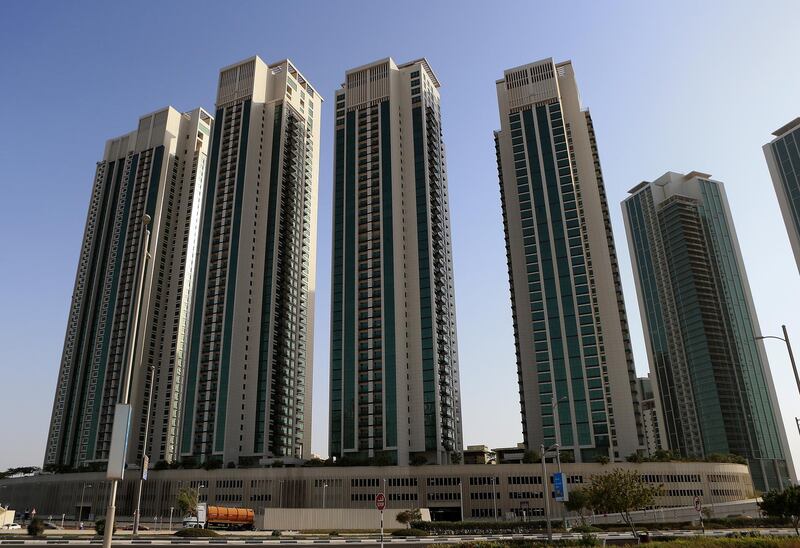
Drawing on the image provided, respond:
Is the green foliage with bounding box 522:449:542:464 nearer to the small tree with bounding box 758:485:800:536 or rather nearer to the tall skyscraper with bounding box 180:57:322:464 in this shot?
the tall skyscraper with bounding box 180:57:322:464

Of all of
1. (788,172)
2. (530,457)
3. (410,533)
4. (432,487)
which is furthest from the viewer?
(788,172)

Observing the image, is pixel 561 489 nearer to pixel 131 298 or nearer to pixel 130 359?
pixel 130 359

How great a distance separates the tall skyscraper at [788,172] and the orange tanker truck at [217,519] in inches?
6034

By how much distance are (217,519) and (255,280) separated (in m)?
78.6

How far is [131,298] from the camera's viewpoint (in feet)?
567

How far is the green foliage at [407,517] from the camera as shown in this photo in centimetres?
8262

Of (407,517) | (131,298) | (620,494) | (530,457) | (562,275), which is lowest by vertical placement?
(407,517)

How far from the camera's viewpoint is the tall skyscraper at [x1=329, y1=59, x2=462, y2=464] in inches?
5295

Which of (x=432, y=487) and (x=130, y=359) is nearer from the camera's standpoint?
(x=130, y=359)

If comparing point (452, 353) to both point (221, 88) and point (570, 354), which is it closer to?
point (570, 354)

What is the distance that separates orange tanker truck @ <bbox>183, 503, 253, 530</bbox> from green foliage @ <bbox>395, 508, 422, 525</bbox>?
87.0ft

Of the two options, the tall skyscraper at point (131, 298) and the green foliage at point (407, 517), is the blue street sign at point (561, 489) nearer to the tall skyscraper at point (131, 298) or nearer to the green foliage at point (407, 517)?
the green foliage at point (407, 517)

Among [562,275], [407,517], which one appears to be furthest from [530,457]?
[407,517]

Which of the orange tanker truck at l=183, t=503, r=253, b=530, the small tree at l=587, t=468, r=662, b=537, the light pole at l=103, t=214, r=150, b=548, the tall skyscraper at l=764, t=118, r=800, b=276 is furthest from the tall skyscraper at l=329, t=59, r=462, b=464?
the light pole at l=103, t=214, r=150, b=548
